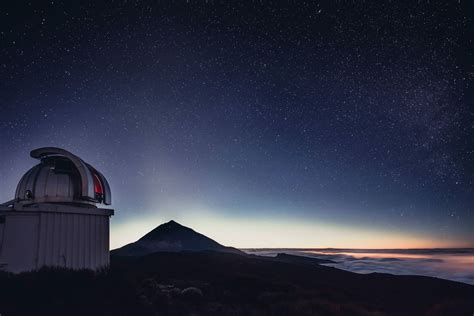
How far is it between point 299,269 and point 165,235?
205ft

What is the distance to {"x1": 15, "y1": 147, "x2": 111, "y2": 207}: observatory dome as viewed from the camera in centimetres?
960

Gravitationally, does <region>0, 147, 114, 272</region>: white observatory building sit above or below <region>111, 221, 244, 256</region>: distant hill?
above

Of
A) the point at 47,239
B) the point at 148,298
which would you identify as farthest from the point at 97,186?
the point at 148,298

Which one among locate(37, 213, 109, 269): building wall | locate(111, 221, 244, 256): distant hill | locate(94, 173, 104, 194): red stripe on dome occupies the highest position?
locate(94, 173, 104, 194): red stripe on dome

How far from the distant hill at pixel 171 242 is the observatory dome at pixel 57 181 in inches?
2461

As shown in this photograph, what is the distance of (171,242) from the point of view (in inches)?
3145

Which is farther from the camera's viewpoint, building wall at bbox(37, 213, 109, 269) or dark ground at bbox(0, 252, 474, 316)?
building wall at bbox(37, 213, 109, 269)

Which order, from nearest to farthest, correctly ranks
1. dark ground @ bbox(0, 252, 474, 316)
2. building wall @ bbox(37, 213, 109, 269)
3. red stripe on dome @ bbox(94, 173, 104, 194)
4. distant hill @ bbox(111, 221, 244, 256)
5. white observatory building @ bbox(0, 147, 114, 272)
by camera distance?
1. dark ground @ bbox(0, 252, 474, 316)
2. white observatory building @ bbox(0, 147, 114, 272)
3. building wall @ bbox(37, 213, 109, 269)
4. red stripe on dome @ bbox(94, 173, 104, 194)
5. distant hill @ bbox(111, 221, 244, 256)

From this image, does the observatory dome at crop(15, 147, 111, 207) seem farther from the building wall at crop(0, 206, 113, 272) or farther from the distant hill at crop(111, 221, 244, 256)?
the distant hill at crop(111, 221, 244, 256)

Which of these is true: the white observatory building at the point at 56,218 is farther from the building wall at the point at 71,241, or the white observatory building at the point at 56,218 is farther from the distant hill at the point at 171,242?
the distant hill at the point at 171,242

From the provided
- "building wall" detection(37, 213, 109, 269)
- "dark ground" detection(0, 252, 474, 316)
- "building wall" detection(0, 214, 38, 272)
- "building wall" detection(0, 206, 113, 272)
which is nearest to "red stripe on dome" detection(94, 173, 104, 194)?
"building wall" detection(0, 206, 113, 272)

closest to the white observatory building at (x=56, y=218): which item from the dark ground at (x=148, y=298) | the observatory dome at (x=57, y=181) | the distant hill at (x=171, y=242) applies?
the observatory dome at (x=57, y=181)

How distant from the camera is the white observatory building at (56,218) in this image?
877 centimetres

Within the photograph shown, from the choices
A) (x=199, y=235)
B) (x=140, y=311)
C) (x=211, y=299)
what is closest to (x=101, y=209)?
(x=140, y=311)
